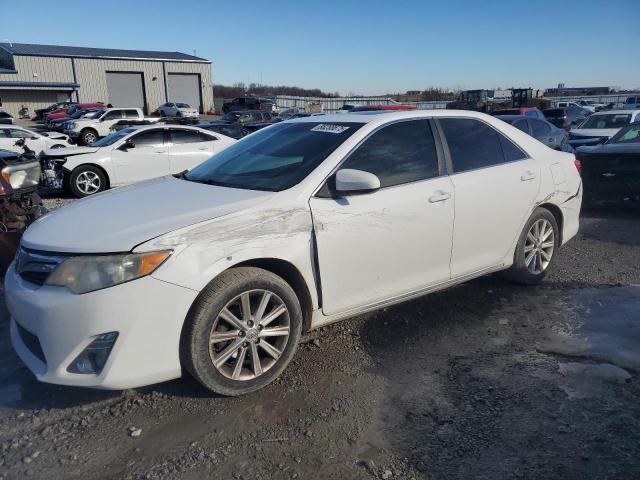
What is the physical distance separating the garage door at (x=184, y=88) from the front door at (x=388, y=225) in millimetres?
55264

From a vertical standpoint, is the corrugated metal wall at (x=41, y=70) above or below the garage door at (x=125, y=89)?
above

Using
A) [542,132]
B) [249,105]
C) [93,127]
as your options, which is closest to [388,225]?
[542,132]

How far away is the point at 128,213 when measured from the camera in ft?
10.6

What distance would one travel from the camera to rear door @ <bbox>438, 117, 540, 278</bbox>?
4062 mm

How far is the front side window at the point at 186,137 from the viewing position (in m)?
11.9

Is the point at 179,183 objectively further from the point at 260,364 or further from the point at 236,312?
the point at 260,364

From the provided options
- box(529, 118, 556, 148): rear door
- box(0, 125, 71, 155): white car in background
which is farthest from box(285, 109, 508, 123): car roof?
box(0, 125, 71, 155): white car in background

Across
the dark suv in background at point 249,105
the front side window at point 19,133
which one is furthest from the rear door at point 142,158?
the dark suv in background at point 249,105

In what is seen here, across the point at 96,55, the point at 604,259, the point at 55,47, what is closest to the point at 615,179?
the point at 604,259

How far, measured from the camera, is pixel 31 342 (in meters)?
3.02

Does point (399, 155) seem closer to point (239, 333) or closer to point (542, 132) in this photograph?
point (239, 333)

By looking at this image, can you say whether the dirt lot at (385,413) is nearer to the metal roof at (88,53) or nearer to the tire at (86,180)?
the tire at (86,180)

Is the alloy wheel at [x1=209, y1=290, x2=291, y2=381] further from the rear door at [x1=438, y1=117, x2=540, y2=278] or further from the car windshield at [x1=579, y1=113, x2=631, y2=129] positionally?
the car windshield at [x1=579, y1=113, x2=631, y2=129]

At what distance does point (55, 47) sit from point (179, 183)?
5984 cm
